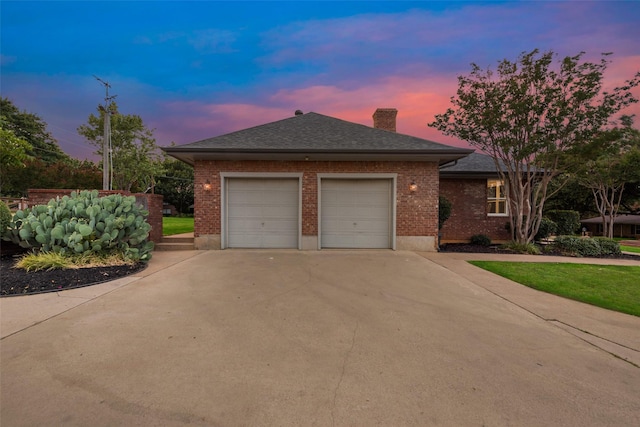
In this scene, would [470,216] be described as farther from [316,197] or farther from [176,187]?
[176,187]

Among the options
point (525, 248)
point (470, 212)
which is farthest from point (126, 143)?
point (525, 248)

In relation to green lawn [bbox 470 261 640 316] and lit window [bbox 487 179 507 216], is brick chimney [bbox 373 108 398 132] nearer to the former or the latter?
lit window [bbox 487 179 507 216]

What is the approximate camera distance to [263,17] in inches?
391

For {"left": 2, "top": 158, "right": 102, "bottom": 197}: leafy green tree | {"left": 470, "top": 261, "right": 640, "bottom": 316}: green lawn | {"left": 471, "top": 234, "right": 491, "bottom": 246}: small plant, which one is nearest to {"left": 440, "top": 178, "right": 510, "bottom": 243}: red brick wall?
{"left": 471, "top": 234, "right": 491, "bottom": 246}: small plant

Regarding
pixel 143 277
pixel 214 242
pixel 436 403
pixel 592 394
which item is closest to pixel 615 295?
pixel 592 394

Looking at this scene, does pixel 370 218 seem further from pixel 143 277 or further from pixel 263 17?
pixel 263 17

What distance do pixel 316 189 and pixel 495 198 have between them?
29.1 ft

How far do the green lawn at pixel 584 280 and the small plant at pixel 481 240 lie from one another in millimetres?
3626

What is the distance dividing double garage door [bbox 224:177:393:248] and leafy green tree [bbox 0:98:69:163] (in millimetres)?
42278

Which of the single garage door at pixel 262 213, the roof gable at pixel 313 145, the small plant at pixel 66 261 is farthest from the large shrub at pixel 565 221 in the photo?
the small plant at pixel 66 261

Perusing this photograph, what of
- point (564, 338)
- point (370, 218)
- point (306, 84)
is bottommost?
point (564, 338)

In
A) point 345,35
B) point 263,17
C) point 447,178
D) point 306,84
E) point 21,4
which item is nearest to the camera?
point 21,4

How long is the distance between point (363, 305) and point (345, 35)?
34.5 ft

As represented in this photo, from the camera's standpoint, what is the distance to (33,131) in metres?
37.2
